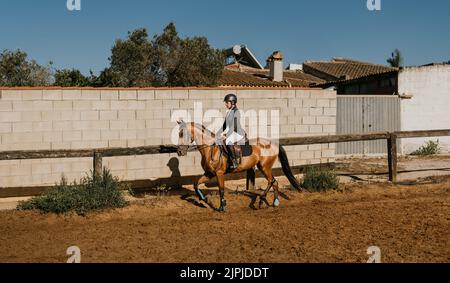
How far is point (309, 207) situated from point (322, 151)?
428cm

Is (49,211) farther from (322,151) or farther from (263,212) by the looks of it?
(322,151)

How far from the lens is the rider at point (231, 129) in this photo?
806 cm

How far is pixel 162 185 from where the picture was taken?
10.7 metres

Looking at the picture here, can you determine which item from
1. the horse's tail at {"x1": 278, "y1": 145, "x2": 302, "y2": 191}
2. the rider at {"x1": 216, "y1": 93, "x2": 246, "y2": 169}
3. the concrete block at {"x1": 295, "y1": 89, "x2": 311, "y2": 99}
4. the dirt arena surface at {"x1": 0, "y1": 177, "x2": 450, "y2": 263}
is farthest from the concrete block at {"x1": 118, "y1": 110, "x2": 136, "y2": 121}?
the concrete block at {"x1": 295, "y1": 89, "x2": 311, "y2": 99}

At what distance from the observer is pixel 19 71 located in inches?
760

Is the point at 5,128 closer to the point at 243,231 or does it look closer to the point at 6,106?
the point at 6,106

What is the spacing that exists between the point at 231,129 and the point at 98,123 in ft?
12.7

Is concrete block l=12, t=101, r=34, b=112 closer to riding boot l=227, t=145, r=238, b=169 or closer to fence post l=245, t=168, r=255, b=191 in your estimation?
riding boot l=227, t=145, r=238, b=169

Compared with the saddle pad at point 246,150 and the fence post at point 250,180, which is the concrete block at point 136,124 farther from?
the saddle pad at point 246,150

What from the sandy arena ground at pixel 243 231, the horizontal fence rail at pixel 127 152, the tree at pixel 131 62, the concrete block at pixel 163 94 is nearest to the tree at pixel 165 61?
the tree at pixel 131 62

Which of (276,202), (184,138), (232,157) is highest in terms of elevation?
(184,138)

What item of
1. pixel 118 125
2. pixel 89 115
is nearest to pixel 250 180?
pixel 118 125
